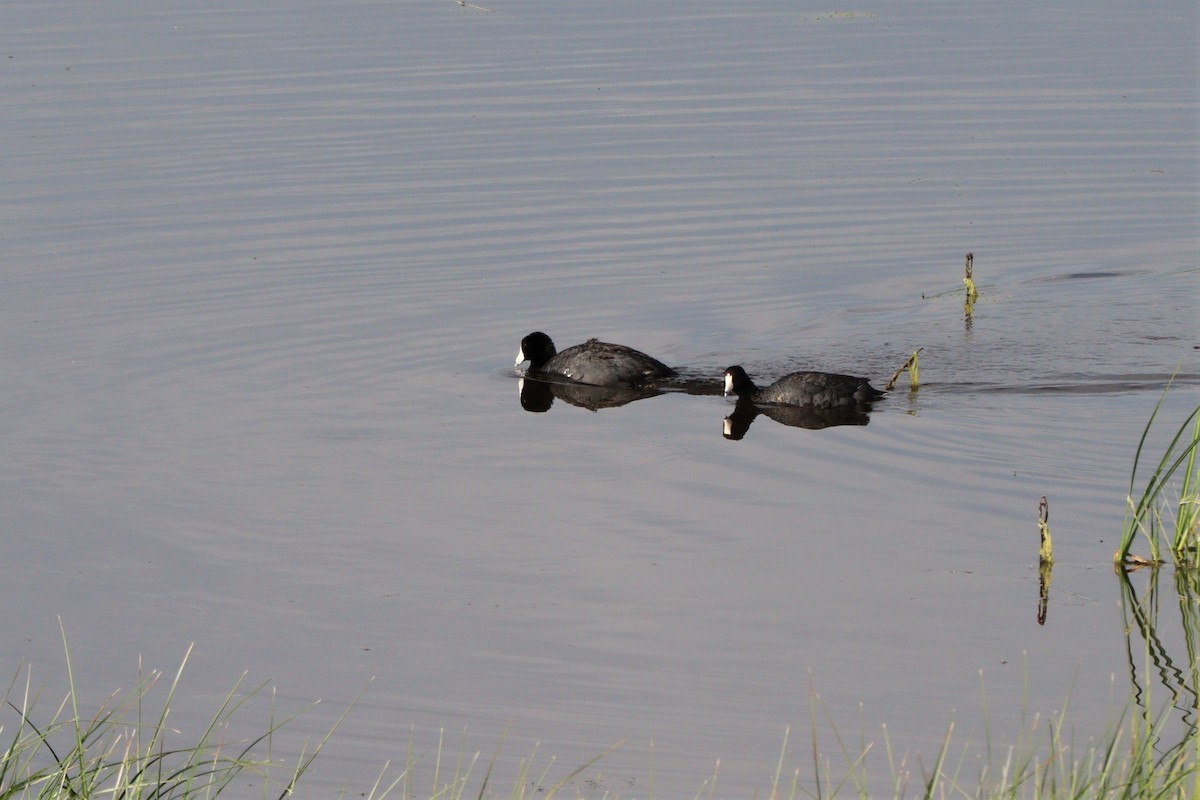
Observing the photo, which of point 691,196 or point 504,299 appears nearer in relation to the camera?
point 504,299

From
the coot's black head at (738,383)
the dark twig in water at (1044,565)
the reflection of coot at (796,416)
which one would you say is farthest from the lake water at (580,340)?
the coot's black head at (738,383)

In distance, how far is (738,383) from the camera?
1348 cm

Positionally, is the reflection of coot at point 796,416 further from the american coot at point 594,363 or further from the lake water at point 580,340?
the american coot at point 594,363

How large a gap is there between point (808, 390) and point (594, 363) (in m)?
1.84

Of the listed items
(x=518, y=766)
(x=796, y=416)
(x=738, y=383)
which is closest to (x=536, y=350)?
(x=738, y=383)

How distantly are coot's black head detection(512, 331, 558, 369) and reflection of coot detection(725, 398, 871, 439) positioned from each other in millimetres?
1783

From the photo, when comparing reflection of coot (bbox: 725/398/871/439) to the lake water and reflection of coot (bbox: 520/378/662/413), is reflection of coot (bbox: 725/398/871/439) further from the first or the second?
reflection of coot (bbox: 520/378/662/413)

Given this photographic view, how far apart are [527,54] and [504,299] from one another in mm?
12557

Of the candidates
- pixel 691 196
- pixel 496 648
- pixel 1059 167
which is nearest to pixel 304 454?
pixel 496 648

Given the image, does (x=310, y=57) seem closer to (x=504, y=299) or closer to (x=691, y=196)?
(x=691, y=196)

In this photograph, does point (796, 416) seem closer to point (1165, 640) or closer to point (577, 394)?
point (577, 394)

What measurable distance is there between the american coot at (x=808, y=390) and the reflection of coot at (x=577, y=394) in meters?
0.85

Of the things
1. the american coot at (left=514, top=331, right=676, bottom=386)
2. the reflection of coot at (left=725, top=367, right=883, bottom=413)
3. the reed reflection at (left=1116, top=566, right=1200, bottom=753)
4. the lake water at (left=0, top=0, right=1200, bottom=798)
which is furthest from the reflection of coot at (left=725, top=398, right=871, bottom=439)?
the reed reflection at (left=1116, top=566, right=1200, bottom=753)

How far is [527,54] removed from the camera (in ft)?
92.8
